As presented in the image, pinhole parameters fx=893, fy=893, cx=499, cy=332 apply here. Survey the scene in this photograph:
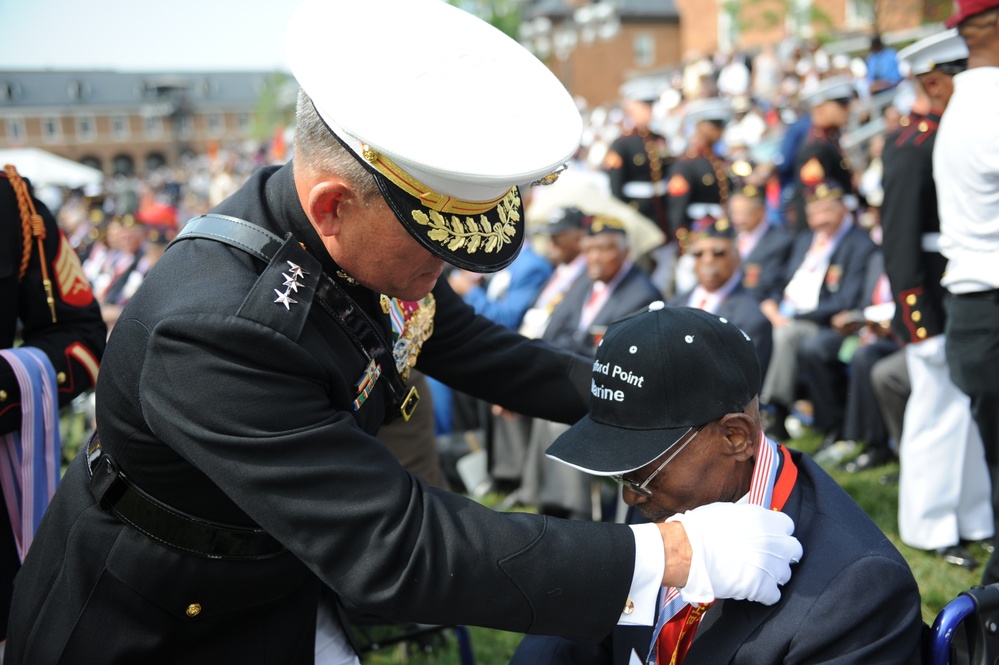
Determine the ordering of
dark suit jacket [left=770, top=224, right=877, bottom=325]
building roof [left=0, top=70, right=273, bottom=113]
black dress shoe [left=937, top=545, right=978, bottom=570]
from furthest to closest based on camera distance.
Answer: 1. building roof [left=0, top=70, right=273, bottom=113]
2. dark suit jacket [left=770, top=224, right=877, bottom=325]
3. black dress shoe [left=937, top=545, right=978, bottom=570]

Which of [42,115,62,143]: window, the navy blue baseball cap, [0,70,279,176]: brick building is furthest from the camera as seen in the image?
[42,115,62,143]: window

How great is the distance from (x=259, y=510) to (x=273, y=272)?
432 millimetres

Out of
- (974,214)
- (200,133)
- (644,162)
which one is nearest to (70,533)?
(974,214)

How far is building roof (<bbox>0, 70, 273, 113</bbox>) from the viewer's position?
65500 mm

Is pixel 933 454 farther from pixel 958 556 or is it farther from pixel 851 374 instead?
pixel 851 374

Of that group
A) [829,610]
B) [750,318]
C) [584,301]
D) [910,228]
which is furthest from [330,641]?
[584,301]

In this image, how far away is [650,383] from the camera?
74.0 inches

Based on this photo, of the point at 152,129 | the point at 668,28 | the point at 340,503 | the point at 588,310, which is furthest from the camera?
the point at 152,129

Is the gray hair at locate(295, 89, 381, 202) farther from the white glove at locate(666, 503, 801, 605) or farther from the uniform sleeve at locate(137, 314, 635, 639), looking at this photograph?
the white glove at locate(666, 503, 801, 605)

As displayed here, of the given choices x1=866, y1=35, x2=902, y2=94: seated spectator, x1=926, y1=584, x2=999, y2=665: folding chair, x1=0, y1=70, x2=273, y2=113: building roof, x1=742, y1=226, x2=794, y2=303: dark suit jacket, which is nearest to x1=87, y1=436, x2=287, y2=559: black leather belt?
x1=926, y1=584, x2=999, y2=665: folding chair

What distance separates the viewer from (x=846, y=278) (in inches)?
256

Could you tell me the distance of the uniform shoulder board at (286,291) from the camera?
5.06 ft

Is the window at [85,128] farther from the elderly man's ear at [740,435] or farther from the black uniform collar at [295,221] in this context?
the elderly man's ear at [740,435]

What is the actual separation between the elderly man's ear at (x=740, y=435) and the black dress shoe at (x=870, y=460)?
13.2 feet
